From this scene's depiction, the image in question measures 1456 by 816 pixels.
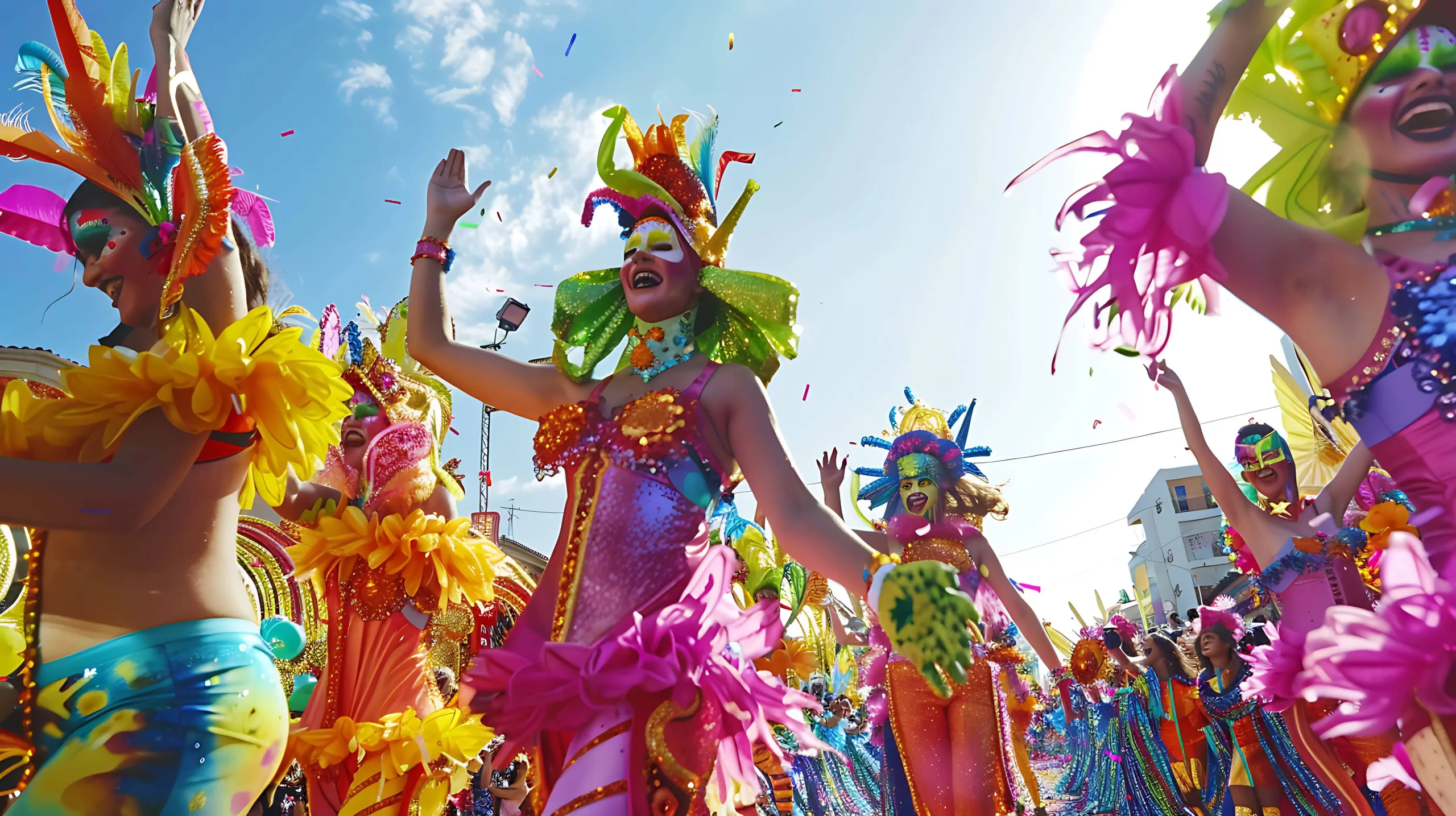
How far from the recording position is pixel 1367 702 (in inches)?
59.9

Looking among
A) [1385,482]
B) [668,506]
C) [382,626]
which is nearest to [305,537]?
[382,626]

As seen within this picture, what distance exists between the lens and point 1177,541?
38.6 m

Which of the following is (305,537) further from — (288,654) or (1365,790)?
(1365,790)

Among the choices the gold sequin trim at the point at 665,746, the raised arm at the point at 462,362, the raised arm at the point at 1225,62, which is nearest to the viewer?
the gold sequin trim at the point at 665,746

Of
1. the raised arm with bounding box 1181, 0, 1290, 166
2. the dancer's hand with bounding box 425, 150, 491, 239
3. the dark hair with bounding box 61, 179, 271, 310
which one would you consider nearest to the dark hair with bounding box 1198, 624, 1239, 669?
the raised arm with bounding box 1181, 0, 1290, 166

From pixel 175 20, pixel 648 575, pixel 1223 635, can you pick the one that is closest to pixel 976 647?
pixel 1223 635

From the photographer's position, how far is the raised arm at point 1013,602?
14.7 feet

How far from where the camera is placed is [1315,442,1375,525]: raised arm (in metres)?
3.26

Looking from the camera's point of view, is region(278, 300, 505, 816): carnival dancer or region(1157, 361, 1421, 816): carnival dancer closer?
region(1157, 361, 1421, 816): carnival dancer

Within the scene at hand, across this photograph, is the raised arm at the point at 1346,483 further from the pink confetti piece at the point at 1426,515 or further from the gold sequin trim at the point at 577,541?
the gold sequin trim at the point at 577,541

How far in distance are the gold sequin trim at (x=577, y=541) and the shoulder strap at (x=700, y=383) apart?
0.85 ft

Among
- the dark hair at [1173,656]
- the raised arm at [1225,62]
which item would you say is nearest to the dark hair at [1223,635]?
the dark hair at [1173,656]

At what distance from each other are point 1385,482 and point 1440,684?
12.9 feet

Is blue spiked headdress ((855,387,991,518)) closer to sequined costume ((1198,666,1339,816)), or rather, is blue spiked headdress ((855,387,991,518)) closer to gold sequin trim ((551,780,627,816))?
sequined costume ((1198,666,1339,816))
